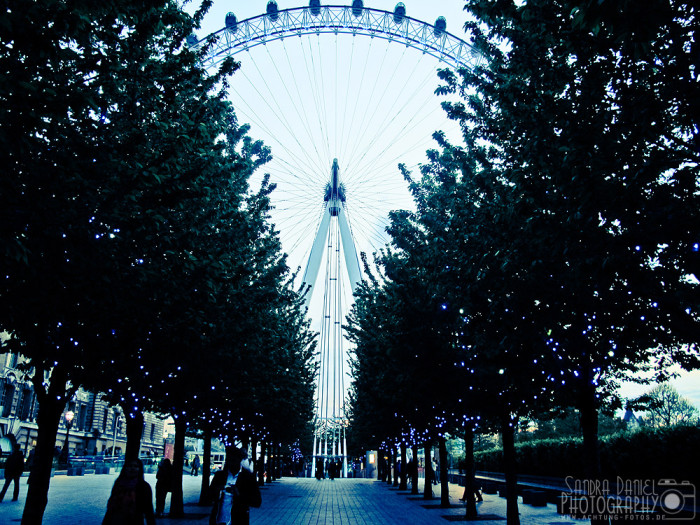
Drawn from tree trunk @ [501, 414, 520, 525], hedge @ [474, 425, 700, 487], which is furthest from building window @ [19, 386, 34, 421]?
tree trunk @ [501, 414, 520, 525]

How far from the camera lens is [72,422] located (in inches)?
2368

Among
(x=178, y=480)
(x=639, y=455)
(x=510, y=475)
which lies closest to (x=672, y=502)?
(x=510, y=475)

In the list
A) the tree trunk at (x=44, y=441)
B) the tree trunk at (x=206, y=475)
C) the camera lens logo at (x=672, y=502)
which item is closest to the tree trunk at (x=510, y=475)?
the camera lens logo at (x=672, y=502)

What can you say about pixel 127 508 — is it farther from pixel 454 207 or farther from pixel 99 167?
pixel 454 207

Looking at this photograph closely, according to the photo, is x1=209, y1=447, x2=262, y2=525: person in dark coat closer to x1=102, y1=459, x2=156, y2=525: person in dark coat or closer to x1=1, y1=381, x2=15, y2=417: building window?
x1=102, y1=459, x2=156, y2=525: person in dark coat

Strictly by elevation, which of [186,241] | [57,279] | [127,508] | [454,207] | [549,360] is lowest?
[127,508]

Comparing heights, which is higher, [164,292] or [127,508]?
[164,292]

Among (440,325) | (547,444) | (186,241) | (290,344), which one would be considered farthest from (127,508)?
(547,444)

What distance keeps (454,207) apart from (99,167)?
7.70m

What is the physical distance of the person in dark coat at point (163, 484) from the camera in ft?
62.1

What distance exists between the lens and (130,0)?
687cm

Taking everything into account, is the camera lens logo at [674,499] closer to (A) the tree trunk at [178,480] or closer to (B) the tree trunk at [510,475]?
(B) the tree trunk at [510,475]

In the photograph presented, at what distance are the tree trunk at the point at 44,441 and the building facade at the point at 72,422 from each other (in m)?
19.8

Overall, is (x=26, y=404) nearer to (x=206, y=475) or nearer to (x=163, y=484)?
(x=206, y=475)
